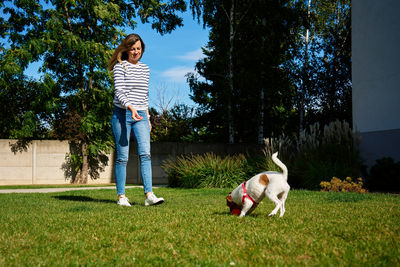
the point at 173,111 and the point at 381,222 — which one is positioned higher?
the point at 173,111

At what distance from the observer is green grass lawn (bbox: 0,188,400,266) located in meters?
2.13

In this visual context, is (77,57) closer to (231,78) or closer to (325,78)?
(231,78)

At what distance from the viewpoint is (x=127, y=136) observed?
503cm

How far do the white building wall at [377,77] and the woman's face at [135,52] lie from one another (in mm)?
6382

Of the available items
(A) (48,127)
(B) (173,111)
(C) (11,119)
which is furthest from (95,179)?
(B) (173,111)

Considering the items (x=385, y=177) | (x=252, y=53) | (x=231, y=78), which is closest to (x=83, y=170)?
(x=231, y=78)

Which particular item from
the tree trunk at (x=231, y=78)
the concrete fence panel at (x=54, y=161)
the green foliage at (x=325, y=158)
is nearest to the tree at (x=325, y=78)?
the tree trunk at (x=231, y=78)

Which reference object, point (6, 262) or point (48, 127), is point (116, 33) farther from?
point (6, 262)

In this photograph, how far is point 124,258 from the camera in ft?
7.18

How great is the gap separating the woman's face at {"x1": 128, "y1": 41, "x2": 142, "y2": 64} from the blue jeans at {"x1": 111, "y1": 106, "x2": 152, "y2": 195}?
72 cm

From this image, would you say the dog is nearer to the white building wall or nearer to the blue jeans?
the blue jeans

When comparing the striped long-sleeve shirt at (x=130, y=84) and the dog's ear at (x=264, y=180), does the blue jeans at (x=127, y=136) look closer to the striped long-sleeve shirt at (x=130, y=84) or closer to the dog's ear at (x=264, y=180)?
the striped long-sleeve shirt at (x=130, y=84)

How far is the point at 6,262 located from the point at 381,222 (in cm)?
301

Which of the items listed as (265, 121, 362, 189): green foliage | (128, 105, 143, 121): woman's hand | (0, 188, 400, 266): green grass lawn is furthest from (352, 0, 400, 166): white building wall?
(128, 105, 143, 121): woman's hand
